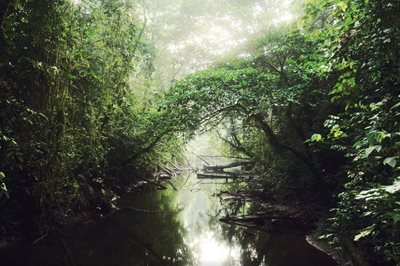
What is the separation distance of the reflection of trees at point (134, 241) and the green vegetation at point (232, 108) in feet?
3.54

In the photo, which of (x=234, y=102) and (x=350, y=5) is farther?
(x=234, y=102)

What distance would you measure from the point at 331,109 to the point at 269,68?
2.73m

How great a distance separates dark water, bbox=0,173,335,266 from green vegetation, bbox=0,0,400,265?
0.91m

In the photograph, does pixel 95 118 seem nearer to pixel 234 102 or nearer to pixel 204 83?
pixel 204 83

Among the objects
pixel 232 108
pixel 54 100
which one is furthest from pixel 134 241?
pixel 232 108

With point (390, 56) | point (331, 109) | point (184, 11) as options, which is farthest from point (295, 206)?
point (184, 11)

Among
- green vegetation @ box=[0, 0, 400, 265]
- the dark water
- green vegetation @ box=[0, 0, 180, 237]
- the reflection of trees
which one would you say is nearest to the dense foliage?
green vegetation @ box=[0, 0, 400, 265]

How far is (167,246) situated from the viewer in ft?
26.7

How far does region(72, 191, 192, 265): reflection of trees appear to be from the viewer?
23.3 feet

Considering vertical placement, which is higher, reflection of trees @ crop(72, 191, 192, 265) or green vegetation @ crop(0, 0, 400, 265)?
green vegetation @ crop(0, 0, 400, 265)

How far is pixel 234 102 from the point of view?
9.30m

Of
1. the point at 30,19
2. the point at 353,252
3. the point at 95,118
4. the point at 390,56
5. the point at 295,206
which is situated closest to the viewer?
the point at 390,56

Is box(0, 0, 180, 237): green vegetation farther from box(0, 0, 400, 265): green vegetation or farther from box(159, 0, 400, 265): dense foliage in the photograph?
box(159, 0, 400, 265): dense foliage

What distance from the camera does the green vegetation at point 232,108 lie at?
397 centimetres
